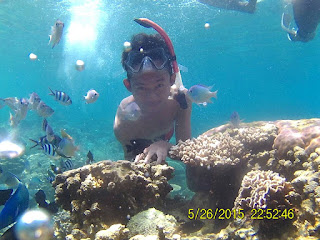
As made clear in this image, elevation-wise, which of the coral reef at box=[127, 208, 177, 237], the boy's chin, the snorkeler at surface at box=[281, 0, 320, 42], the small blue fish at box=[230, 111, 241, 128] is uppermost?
the snorkeler at surface at box=[281, 0, 320, 42]

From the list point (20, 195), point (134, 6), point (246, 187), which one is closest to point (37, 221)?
point (20, 195)

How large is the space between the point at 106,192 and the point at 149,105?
2.24m

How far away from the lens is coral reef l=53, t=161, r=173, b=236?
296 cm

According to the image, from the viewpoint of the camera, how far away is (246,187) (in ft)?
9.36

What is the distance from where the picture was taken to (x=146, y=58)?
4.27 m

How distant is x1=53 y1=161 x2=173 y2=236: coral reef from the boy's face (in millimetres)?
1675

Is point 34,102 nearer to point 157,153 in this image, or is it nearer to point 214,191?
point 157,153

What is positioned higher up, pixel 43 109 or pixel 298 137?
pixel 43 109

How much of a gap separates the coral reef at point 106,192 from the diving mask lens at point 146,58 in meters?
1.93

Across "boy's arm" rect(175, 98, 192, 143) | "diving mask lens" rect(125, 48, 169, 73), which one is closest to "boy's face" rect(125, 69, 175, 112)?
"diving mask lens" rect(125, 48, 169, 73)

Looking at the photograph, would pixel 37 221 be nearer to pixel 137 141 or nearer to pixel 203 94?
pixel 137 141

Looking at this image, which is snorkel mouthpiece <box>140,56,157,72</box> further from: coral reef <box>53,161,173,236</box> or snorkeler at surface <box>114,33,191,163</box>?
coral reef <box>53,161,173,236</box>

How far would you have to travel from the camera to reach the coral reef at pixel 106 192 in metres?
2.96

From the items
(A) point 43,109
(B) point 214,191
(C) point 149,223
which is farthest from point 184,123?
(A) point 43,109
